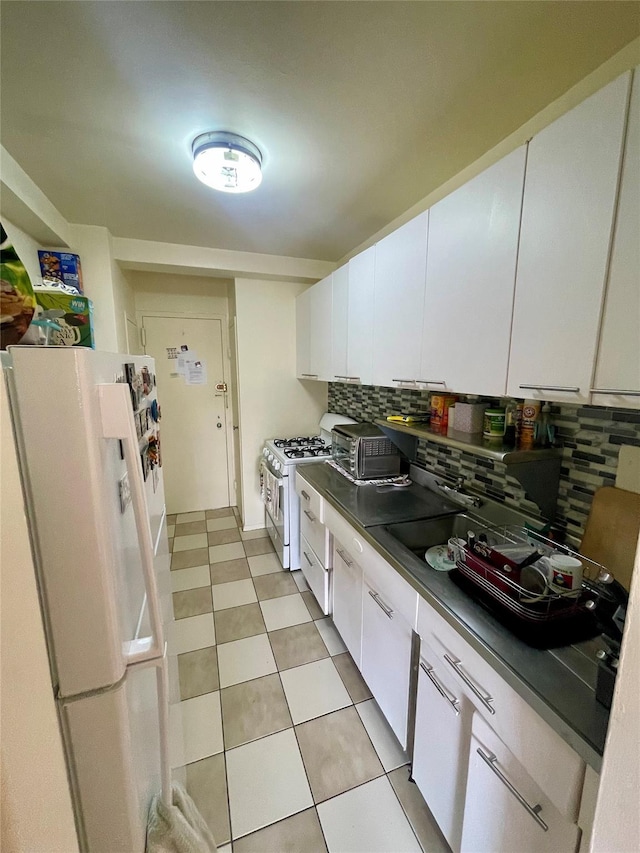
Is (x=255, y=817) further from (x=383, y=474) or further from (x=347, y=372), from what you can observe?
(x=347, y=372)

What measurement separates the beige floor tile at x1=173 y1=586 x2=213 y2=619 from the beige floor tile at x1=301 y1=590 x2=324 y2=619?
2.04 feet

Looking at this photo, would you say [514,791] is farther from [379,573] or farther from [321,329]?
[321,329]

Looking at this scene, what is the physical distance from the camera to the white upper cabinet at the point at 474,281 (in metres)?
1.03

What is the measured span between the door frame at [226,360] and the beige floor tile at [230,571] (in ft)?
3.55

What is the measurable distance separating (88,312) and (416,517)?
156 cm

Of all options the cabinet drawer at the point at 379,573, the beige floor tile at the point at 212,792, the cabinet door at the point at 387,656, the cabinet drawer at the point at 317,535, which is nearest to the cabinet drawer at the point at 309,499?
the cabinet drawer at the point at 317,535

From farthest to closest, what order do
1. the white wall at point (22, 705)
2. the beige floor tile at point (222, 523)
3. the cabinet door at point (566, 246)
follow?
the beige floor tile at point (222, 523)
the cabinet door at point (566, 246)
the white wall at point (22, 705)

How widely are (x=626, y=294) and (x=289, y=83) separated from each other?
1.20 m

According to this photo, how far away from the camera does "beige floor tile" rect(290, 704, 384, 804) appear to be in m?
1.26

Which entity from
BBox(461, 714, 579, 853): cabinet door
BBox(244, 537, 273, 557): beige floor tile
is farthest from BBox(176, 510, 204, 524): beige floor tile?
BBox(461, 714, 579, 853): cabinet door

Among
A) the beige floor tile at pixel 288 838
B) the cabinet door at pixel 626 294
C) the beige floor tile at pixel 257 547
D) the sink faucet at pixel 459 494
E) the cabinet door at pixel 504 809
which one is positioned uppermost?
the cabinet door at pixel 626 294

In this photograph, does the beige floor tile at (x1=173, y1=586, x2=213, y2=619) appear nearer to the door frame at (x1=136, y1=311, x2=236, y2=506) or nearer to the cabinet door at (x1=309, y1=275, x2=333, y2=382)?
the door frame at (x1=136, y1=311, x2=236, y2=506)

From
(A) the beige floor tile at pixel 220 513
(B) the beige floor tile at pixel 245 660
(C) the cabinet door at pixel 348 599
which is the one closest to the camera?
(C) the cabinet door at pixel 348 599

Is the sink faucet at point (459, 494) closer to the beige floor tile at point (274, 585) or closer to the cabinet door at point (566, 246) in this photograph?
the cabinet door at point (566, 246)
